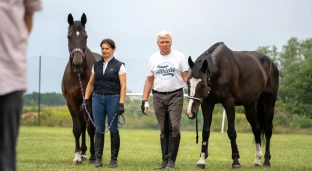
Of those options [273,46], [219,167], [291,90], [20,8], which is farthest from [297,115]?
[20,8]

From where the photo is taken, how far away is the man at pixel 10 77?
2797 mm

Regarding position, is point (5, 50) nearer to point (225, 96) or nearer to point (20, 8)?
point (20, 8)

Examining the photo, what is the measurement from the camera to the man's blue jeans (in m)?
9.48

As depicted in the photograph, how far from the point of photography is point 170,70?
364 inches

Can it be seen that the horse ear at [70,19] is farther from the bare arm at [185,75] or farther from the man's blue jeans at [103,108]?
the bare arm at [185,75]

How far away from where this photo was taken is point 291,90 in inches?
1286

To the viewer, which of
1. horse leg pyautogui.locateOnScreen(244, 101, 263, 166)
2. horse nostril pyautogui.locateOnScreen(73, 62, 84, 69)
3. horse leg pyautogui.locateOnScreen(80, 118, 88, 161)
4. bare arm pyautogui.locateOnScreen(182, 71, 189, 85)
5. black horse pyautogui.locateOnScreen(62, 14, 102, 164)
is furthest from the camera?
horse leg pyautogui.locateOnScreen(244, 101, 263, 166)

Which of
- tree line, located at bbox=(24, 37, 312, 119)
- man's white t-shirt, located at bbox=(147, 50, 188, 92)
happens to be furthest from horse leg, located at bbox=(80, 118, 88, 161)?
tree line, located at bbox=(24, 37, 312, 119)

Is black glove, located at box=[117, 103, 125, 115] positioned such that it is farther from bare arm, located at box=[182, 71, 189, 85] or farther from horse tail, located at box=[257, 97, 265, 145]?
horse tail, located at box=[257, 97, 265, 145]

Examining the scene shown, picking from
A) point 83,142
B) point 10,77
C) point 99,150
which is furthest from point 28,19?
point 83,142

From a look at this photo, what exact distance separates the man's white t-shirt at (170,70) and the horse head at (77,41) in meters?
1.22

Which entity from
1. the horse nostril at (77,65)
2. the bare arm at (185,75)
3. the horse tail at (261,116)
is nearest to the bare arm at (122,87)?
the horse nostril at (77,65)

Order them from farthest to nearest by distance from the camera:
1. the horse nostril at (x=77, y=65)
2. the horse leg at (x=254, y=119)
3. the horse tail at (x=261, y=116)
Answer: the horse tail at (x=261, y=116), the horse leg at (x=254, y=119), the horse nostril at (x=77, y=65)

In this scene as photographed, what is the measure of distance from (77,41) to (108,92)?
1.00 meters
